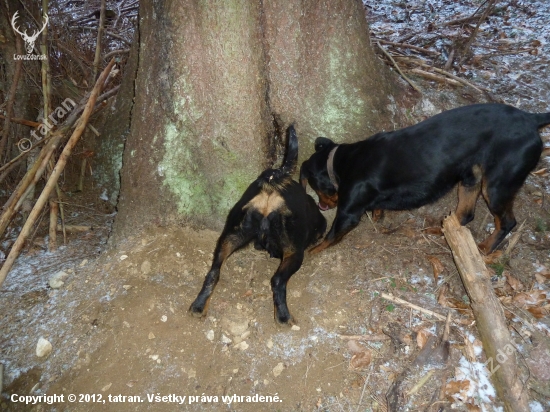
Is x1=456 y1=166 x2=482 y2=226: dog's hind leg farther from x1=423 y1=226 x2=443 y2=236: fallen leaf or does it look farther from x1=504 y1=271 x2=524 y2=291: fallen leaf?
x1=504 y1=271 x2=524 y2=291: fallen leaf

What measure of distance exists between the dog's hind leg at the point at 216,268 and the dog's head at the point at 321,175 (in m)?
1.09

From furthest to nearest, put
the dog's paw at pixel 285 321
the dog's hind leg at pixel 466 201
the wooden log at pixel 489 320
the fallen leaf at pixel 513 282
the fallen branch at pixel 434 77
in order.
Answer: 1. the fallen branch at pixel 434 77
2. the dog's hind leg at pixel 466 201
3. the fallen leaf at pixel 513 282
4. the dog's paw at pixel 285 321
5. the wooden log at pixel 489 320

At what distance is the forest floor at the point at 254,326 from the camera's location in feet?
8.40

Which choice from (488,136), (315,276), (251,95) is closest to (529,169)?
(488,136)

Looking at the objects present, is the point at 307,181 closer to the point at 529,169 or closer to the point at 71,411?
the point at 529,169

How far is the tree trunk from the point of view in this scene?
305cm

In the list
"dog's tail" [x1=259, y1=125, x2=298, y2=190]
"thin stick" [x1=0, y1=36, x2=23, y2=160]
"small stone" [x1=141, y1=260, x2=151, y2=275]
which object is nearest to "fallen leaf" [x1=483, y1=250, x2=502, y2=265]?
"dog's tail" [x1=259, y1=125, x2=298, y2=190]

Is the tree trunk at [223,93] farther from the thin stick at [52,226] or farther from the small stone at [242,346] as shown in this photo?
the small stone at [242,346]

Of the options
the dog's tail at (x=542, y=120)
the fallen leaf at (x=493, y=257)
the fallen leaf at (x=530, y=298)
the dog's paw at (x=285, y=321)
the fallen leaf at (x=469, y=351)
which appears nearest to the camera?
the fallen leaf at (x=469, y=351)

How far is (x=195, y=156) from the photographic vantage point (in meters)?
3.32

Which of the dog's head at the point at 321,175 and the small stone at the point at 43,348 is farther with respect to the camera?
the dog's head at the point at 321,175

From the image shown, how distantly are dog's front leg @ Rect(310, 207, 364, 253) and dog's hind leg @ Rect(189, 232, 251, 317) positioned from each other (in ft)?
2.80

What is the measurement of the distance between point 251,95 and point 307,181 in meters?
1.10

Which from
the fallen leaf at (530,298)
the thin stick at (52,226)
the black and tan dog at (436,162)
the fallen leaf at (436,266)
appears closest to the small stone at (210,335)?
the black and tan dog at (436,162)
